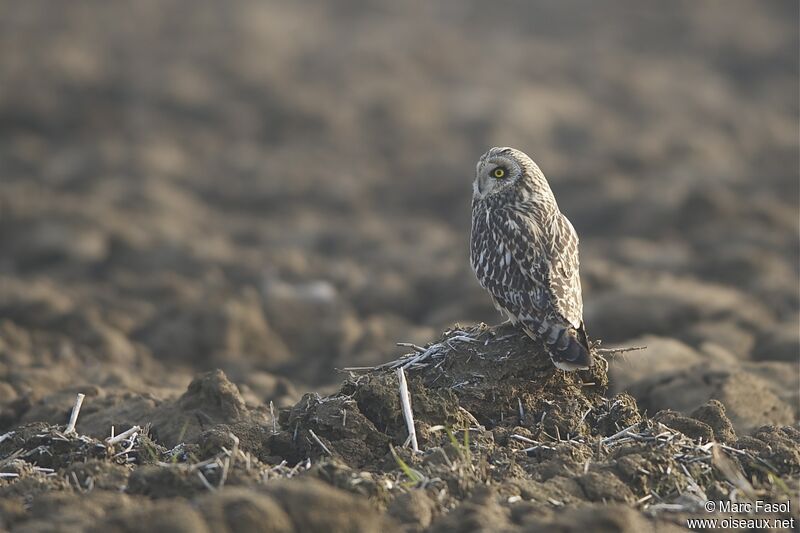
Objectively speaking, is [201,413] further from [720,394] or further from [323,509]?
[720,394]

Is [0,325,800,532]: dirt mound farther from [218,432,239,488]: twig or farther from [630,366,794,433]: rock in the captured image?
[630,366,794,433]: rock

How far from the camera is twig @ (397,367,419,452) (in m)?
6.41

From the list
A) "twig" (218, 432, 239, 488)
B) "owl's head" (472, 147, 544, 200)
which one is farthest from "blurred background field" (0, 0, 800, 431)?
"twig" (218, 432, 239, 488)

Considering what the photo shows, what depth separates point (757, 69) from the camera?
85.1 feet

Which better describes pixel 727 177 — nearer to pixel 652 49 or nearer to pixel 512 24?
pixel 652 49

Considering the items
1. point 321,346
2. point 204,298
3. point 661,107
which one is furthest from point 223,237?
point 661,107

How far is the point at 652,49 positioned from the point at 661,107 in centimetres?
451

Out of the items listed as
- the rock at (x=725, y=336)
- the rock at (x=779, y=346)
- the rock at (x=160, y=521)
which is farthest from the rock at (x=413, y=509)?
the rock at (x=725, y=336)

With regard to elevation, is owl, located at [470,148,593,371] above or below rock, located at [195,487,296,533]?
above

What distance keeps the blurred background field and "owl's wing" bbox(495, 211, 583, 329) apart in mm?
1972

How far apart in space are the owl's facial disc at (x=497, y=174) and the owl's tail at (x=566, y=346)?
1.21m

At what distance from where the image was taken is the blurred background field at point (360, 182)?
39.9 feet

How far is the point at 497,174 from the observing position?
7797 mm

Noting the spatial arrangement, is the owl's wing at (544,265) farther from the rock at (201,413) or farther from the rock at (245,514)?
the rock at (245,514)
